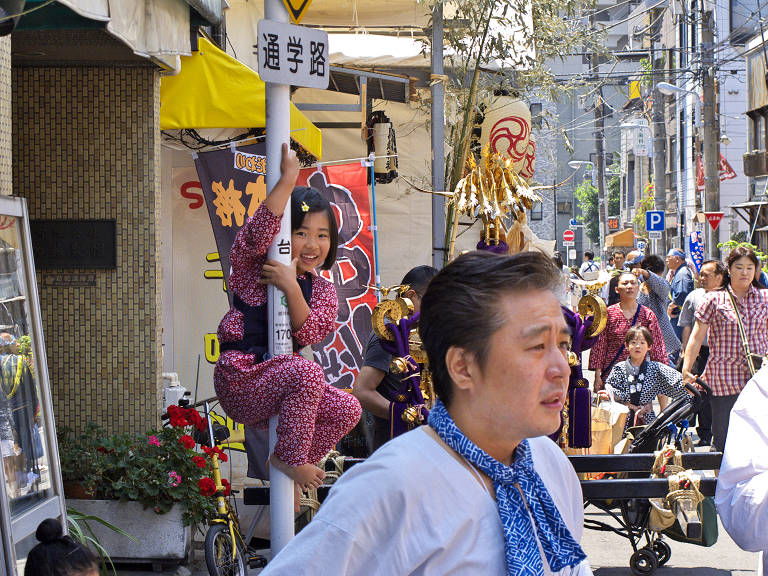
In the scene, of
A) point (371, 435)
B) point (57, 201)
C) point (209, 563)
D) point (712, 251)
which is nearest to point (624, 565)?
point (371, 435)

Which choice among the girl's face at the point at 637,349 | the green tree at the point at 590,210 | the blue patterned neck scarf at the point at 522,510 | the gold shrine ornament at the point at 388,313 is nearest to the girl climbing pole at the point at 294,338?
the gold shrine ornament at the point at 388,313

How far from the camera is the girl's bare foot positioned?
431 cm

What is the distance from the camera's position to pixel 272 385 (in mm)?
4293

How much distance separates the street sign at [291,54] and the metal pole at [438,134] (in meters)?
5.65

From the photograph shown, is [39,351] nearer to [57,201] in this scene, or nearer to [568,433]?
[57,201]

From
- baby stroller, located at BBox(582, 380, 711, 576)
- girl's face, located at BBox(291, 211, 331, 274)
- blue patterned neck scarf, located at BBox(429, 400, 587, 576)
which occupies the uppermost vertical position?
girl's face, located at BBox(291, 211, 331, 274)

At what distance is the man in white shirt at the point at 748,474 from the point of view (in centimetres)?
303

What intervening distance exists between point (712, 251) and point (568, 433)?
74.3 feet

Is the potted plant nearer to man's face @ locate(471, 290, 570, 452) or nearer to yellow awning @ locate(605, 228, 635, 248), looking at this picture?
man's face @ locate(471, 290, 570, 452)

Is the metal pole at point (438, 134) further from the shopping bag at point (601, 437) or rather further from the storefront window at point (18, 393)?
the storefront window at point (18, 393)

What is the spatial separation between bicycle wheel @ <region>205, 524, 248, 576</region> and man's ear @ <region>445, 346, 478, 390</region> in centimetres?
397

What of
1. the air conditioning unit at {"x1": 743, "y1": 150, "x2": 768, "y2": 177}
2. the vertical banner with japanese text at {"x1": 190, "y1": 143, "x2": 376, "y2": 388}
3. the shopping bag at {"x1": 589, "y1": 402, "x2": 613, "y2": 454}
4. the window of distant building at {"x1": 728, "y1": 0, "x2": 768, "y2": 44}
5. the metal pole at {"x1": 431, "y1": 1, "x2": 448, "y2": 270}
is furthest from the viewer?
the window of distant building at {"x1": 728, "y1": 0, "x2": 768, "y2": 44}

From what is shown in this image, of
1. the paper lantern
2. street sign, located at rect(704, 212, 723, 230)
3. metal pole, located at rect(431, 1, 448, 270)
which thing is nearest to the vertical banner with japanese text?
metal pole, located at rect(431, 1, 448, 270)

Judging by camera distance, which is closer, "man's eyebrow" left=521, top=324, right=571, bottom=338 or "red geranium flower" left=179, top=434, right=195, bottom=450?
"man's eyebrow" left=521, top=324, right=571, bottom=338
